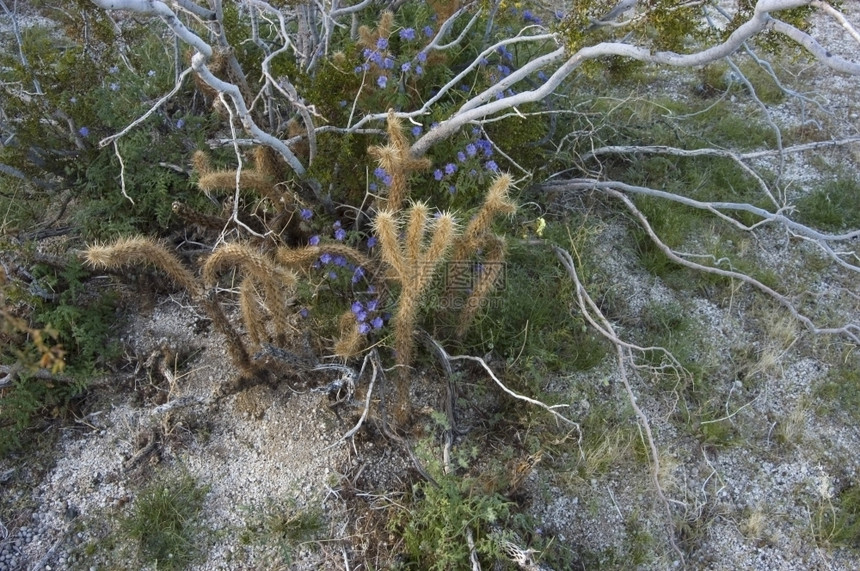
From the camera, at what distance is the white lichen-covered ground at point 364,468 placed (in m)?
2.61

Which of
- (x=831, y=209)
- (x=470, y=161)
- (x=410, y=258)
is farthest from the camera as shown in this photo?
(x=831, y=209)

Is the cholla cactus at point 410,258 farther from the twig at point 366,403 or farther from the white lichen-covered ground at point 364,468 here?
the white lichen-covered ground at point 364,468

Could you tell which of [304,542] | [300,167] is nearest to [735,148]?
[300,167]

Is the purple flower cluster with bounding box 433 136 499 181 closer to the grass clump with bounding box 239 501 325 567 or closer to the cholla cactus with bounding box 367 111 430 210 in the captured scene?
the cholla cactus with bounding box 367 111 430 210

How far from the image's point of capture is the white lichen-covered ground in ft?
8.56

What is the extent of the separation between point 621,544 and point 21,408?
260 cm

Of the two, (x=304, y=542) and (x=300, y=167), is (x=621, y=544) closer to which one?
(x=304, y=542)

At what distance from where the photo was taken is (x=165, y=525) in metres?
2.55

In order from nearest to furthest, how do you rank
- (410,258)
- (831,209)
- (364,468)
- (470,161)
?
1. (410,258)
2. (364,468)
3. (470,161)
4. (831,209)

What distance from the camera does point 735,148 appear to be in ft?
15.0

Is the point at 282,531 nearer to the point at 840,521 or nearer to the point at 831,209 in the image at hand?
the point at 840,521

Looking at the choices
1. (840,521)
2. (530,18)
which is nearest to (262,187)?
(530,18)

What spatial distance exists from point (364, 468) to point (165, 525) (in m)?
0.82

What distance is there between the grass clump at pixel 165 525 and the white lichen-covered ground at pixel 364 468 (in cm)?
6
